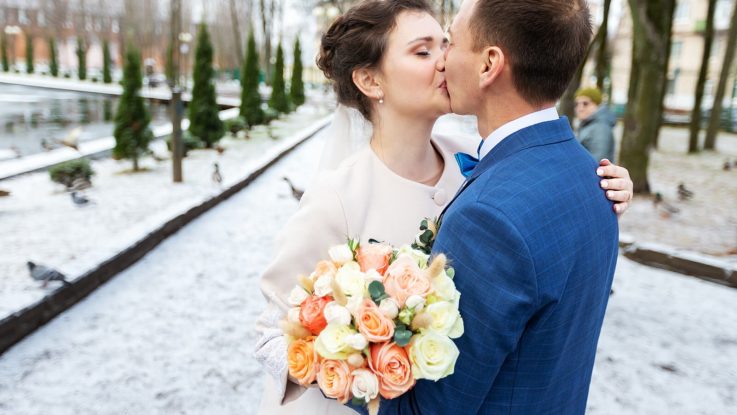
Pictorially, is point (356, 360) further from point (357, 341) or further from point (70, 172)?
point (70, 172)

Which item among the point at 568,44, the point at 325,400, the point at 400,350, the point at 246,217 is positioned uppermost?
the point at 568,44

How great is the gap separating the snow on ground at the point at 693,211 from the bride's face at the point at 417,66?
5888 millimetres

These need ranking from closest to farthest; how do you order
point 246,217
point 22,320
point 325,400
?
point 325,400
point 22,320
point 246,217

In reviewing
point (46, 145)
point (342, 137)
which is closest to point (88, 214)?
point (46, 145)

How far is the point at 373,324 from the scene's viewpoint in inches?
48.5

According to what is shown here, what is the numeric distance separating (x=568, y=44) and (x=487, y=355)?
2.46ft

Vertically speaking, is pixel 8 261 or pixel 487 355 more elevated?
pixel 487 355

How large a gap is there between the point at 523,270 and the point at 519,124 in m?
0.41

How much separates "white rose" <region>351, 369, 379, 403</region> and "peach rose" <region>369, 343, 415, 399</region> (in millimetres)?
14

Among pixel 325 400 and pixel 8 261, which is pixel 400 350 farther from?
pixel 8 261

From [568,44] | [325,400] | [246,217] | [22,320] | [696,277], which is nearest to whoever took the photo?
[568,44]

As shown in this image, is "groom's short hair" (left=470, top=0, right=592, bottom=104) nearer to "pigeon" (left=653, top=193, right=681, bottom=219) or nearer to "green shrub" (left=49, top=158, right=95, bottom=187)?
"pigeon" (left=653, top=193, right=681, bottom=219)

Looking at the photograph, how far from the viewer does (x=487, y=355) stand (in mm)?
1183

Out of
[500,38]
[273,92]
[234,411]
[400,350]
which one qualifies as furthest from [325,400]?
[273,92]
